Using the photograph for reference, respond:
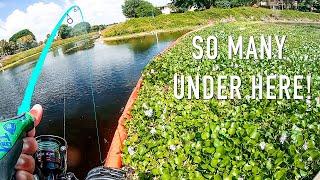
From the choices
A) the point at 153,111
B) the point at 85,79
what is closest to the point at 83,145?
the point at 153,111

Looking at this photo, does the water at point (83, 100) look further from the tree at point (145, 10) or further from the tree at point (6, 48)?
the tree at point (145, 10)

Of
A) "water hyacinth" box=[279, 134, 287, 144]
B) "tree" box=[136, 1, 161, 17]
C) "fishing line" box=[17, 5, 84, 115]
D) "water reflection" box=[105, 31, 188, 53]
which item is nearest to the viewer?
"fishing line" box=[17, 5, 84, 115]

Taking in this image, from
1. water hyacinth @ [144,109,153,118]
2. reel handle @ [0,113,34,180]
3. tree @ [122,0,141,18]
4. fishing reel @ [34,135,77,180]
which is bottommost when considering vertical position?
water hyacinth @ [144,109,153,118]

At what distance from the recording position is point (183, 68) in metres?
12.0

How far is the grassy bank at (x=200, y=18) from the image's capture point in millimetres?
52844

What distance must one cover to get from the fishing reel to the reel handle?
0.81m

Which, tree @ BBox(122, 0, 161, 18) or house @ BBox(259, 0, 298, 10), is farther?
tree @ BBox(122, 0, 161, 18)

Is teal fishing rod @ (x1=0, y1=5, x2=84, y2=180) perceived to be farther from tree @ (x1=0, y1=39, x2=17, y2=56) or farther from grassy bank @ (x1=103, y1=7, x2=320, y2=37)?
tree @ (x1=0, y1=39, x2=17, y2=56)

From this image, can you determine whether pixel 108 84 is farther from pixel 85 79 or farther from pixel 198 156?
pixel 198 156

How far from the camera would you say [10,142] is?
143cm

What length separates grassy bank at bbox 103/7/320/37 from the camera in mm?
52844

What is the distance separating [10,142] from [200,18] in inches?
2126

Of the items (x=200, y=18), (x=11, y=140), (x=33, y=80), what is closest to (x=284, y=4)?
(x=200, y=18)

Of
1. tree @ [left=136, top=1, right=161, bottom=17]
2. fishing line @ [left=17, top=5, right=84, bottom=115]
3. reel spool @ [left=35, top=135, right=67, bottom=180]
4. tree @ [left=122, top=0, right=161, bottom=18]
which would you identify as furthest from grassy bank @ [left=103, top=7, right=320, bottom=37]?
reel spool @ [left=35, top=135, right=67, bottom=180]
